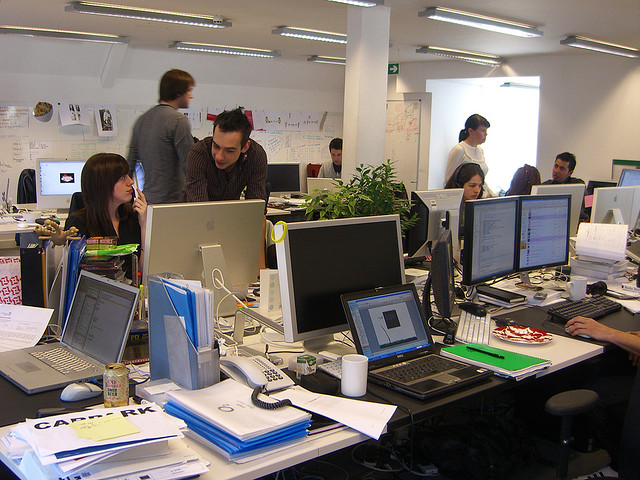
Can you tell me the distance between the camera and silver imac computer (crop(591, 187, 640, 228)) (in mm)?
3871

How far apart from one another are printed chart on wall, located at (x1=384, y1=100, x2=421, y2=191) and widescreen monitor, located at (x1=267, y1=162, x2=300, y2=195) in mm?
2073

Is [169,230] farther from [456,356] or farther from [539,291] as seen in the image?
[539,291]

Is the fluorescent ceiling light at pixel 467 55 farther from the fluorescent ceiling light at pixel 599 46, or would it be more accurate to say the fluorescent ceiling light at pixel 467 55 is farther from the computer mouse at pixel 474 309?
the computer mouse at pixel 474 309

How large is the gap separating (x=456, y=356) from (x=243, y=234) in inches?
37.9

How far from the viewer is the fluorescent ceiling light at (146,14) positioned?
554cm

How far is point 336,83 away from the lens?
33.3 ft

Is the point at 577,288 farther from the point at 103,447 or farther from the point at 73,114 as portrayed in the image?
the point at 73,114

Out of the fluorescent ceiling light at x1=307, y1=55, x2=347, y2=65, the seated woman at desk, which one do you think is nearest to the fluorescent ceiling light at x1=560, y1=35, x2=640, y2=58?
the fluorescent ceiling light at x1=307, y1=55, x2=347, y2=65

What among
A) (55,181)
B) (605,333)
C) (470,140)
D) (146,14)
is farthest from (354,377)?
(470,140)

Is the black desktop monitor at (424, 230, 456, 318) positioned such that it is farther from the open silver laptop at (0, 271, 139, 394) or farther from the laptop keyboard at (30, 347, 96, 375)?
the laptop keyboard at (30, 347, 96, 375)

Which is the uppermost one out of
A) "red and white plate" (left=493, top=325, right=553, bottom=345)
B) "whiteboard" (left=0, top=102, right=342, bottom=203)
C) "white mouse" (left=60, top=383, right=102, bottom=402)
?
"whiteboard" (left=0, top=102, right=342, bottom=203)

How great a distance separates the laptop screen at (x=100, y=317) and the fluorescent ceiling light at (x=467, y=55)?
6799 millimetres

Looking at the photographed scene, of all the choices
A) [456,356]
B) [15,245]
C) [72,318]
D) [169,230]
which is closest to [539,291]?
[456,356]

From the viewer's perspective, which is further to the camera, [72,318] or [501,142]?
[501,142]
